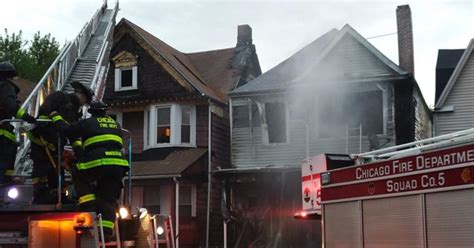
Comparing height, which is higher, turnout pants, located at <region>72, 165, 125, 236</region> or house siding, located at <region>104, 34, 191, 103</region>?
house siding, located at <region>104, 34, 191, 103</region>

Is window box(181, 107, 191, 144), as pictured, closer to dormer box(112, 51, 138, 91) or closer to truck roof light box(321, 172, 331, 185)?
dormer box(112, 51, 138, 91)

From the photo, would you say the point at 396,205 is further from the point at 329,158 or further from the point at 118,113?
the point at 118,113

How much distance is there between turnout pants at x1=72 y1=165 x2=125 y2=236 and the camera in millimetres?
5426

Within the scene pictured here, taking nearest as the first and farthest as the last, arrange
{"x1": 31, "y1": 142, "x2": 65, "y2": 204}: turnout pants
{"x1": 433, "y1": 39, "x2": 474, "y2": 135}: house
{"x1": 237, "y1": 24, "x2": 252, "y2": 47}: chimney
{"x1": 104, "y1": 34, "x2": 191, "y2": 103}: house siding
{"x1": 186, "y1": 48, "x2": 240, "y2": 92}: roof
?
{"x1": 31, "y1": 142, "x2": 65, "y2": 204}: turnout pants → {"x1": 104, "y1": 34, "x2": 191, "y2": 103}: house siding → {"x1": 433, "y1": 39, "x2": 474, "y2": 135}: house → {"x1": 186, "y1": 48, "x2": 240, "y2": 92}: roof → {"x1": 237, "y1": 24, "x2": 252, "y2": 47}: chimney

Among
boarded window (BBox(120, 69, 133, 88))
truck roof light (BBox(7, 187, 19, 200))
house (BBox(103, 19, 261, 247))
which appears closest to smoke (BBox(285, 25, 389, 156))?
house (BBox(103, 19, 261, 247))

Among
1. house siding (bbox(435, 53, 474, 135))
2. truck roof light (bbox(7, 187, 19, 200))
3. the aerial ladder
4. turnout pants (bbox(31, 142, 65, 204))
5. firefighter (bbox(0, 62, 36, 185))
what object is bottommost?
the aerial ladder

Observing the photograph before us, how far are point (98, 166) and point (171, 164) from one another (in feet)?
48.4

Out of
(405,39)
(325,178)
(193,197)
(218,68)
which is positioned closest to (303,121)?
(405,39)

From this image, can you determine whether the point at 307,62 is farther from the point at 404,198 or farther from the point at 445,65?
the point at 404,198

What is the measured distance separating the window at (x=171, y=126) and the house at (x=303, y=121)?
1.43 meters

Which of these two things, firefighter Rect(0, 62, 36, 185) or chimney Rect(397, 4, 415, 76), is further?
chimney Rect(397, 4, 415, 76)

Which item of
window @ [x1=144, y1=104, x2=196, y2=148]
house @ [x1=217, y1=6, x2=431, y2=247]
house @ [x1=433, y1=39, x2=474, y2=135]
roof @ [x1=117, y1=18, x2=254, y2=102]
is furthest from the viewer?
house @ [x1=433, y1=39, x2=474, y2=135]

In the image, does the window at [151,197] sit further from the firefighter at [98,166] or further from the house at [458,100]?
the firefighter at [98,166]

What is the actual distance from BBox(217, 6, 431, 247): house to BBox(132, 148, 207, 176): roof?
1.08 metres
